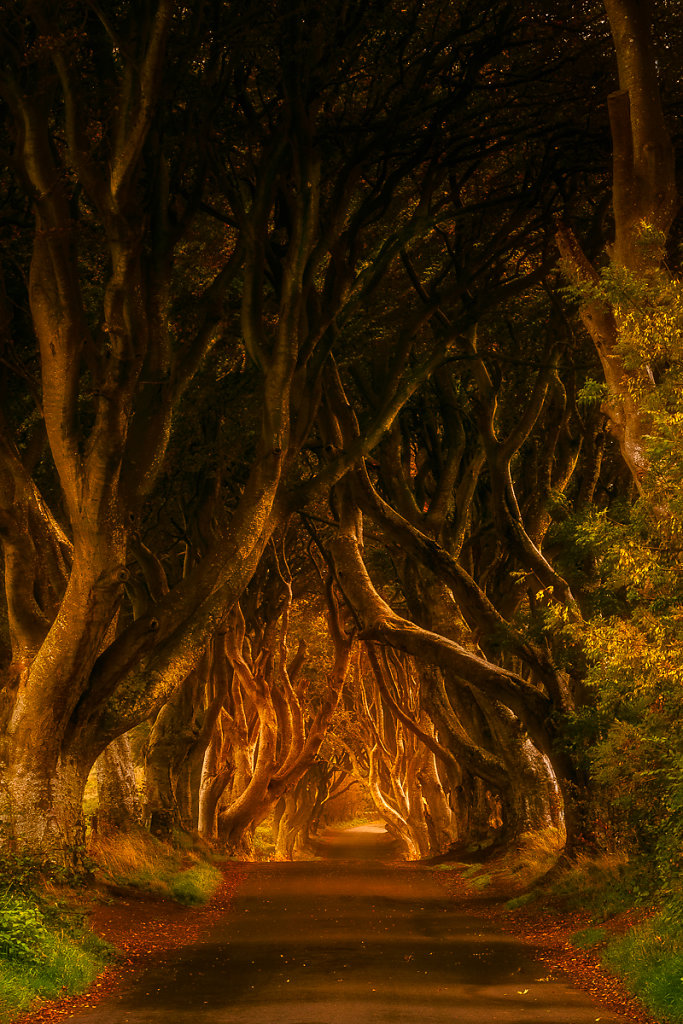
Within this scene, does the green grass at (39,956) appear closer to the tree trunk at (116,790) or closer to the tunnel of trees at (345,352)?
the tunnel of trees at (345,352)

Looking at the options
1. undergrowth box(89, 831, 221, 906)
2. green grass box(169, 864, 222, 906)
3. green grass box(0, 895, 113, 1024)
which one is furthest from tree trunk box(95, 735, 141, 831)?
green grass box(0, 895, 113, 1024)

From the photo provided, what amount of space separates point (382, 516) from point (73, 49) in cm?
883

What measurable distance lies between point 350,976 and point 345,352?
441 inches

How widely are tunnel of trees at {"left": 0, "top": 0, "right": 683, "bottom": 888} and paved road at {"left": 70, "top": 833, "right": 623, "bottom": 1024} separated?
1.91 meters

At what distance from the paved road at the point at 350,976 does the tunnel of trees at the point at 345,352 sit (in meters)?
1.91

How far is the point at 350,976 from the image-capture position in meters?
10.0

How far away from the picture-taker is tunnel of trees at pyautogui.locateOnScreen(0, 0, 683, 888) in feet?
35.2

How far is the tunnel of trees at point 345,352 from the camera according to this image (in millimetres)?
10727

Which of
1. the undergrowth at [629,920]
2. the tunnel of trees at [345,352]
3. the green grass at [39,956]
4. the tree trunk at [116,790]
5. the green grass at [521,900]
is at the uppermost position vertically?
the tunnel of trees at [345,352]

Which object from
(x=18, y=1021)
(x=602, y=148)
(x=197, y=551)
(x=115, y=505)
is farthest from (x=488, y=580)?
(x=18, y=1021)

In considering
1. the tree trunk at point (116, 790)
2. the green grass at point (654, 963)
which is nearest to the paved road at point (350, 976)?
the green grass at point (654, 963)

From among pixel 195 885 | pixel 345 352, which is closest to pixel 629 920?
pixel 195 885

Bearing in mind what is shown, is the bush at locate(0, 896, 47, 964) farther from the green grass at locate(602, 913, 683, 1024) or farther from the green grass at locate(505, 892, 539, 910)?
the green grass at locate(505, 892, 539, 910)

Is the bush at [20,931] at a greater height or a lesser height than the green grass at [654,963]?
greater
